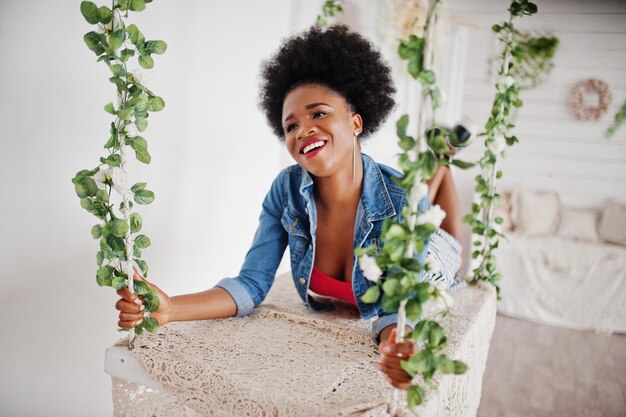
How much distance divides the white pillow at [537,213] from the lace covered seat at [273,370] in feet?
8.98

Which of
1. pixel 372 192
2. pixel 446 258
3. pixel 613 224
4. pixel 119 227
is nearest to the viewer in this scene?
pixel 119 227

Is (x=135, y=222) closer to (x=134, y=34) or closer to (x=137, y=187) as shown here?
(x=137, y=187)

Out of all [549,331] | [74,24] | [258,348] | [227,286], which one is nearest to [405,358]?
[258,348]

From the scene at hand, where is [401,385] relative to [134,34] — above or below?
below

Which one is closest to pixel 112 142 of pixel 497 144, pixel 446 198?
pixel 497 144

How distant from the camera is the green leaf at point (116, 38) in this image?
80 centimetres

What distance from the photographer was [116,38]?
80 centimetres

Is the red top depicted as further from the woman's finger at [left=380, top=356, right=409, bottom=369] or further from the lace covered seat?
the woman's finger at [left=380, top=356, right=409, bottom=369]

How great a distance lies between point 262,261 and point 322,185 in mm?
290

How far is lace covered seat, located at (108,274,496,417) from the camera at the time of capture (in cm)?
88

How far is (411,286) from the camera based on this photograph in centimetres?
74

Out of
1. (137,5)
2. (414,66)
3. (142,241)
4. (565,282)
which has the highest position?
(137,5)

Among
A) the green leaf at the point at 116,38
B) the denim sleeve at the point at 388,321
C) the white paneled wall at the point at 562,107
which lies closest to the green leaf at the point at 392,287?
the denim sleeve at the point at 388,321

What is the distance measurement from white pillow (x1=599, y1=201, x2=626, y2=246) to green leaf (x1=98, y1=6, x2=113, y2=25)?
346 cm
